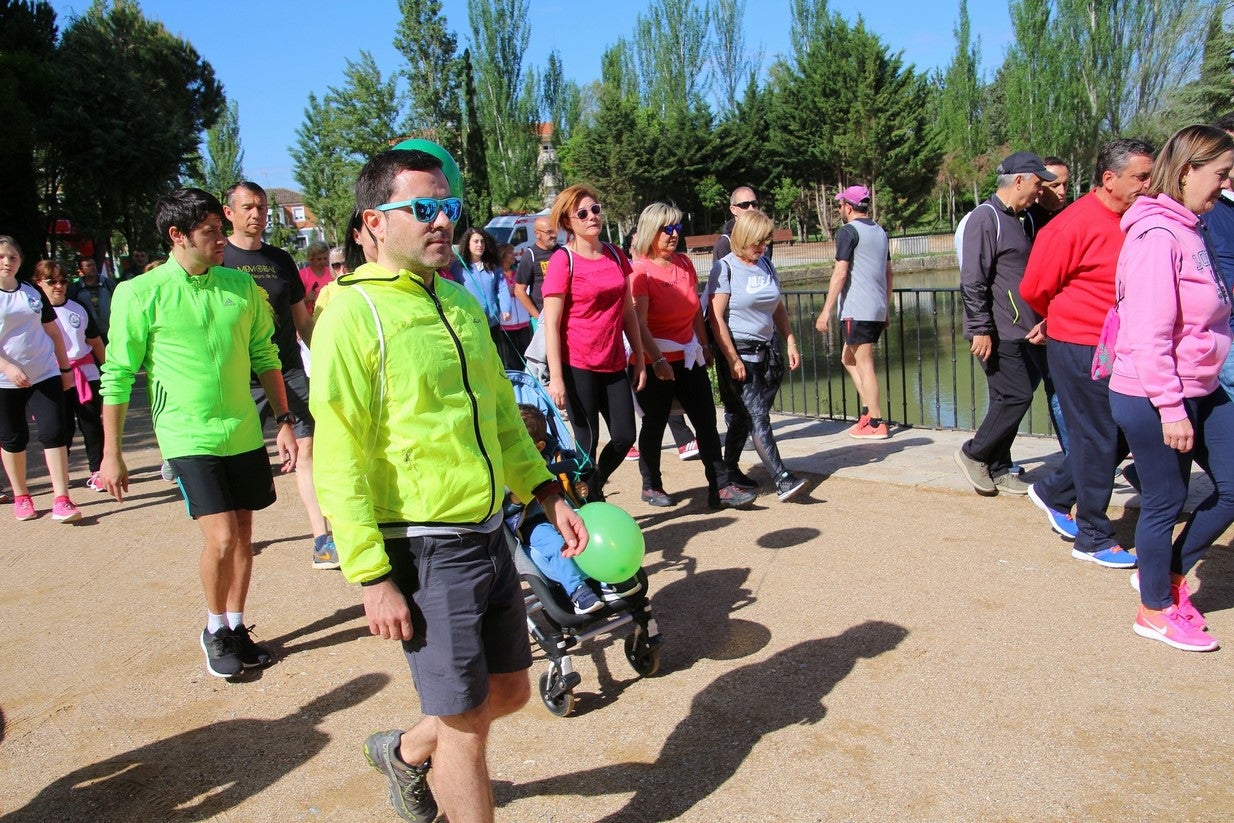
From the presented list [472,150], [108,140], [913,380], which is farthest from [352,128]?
[913,380]

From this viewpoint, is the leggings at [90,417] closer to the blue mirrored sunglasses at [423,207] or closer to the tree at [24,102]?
the blue mirrored sunglasses at [423,207]

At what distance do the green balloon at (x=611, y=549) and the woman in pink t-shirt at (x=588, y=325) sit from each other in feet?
5.43

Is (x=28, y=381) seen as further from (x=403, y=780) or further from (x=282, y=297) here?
(x=403, y=780)

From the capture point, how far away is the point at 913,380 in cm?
1327

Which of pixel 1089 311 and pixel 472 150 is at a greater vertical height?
pixel 472 150

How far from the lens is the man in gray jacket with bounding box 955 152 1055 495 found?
5.77 metres

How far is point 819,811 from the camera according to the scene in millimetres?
3006

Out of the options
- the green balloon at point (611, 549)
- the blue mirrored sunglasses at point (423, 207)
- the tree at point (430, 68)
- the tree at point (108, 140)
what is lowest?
the green balloon at point (611, 549)

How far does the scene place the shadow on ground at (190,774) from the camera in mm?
3344

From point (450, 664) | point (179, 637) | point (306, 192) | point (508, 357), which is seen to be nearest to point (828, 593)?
point (450, 664)

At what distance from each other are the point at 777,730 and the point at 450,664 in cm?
151

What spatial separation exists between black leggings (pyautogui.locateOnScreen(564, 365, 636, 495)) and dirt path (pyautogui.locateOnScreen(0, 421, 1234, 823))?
723mm

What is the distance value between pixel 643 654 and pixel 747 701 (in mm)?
484

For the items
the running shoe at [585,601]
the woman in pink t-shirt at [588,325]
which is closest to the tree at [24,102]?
the woman in pink t-shirt at [588,325]
